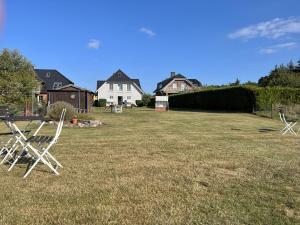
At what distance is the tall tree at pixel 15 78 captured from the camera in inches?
1128

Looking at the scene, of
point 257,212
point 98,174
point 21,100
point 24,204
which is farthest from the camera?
point 21,100

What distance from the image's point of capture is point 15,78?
3064 cm

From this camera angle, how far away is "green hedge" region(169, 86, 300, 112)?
28.2m

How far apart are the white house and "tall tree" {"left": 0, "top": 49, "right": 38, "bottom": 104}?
3691cm

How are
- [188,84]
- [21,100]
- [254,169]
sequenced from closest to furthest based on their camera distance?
[254,169] < [21,100] < [188,84]

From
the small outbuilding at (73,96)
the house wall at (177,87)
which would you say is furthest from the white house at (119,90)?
the small outbuilding at (73,96)

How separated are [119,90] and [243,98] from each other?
146 feet

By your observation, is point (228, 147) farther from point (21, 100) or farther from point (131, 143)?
point (21, 100)

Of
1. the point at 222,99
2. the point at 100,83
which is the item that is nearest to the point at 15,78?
the point at 222,99

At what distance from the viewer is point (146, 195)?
4781 millimetres

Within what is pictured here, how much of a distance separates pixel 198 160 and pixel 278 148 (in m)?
3.04

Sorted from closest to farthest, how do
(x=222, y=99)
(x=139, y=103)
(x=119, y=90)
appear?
(x=222, y=99) → (x=139, y=103) → (x=119, y=90)

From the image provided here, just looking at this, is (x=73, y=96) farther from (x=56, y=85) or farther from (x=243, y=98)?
(x=56, y=85)

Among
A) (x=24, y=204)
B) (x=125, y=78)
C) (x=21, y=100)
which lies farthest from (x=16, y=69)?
(x=125, y=78)
